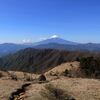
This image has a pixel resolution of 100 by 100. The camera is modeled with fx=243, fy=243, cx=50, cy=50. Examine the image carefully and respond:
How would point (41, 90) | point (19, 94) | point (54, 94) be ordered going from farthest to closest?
point (19, 94) < point (41, 90) < point (54, 94)

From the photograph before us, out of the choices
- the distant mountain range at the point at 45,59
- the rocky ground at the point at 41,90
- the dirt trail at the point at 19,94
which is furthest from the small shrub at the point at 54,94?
the distant mountain range at the point at 45,59

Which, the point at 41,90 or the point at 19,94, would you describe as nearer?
the point at 41,90

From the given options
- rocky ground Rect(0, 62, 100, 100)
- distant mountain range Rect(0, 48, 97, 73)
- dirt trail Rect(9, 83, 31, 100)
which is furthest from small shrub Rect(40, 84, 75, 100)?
distant mountain range Rect(0, 48, 97, 73)

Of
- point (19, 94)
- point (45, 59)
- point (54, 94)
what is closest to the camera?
point (54, 94)

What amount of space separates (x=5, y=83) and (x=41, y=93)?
9.30 ft

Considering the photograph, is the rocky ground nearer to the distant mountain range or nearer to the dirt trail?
the dirt trail

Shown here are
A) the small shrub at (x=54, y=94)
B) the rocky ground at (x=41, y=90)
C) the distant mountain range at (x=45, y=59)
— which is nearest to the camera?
the small shrub at (x=54, y=94)

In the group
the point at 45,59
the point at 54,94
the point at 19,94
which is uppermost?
the point at 54,94

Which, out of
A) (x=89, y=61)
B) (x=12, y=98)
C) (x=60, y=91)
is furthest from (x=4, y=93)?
(x=89, y=61)

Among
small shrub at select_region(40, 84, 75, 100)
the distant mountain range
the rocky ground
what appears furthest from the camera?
the distant mountain range

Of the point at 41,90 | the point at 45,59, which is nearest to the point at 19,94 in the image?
the point at 41,90

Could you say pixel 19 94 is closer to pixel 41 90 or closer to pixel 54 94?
pixel 41 90

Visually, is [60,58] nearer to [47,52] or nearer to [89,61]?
[47,52]

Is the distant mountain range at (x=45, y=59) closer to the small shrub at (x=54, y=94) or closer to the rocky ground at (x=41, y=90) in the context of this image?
the rocky ground at (x=41, y=90)
